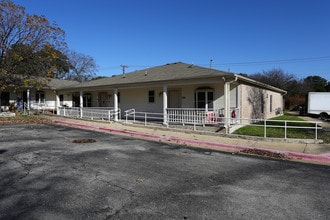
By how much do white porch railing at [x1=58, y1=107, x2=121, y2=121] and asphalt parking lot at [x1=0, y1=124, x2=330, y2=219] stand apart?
36.7 ft

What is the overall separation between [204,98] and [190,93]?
116 cm

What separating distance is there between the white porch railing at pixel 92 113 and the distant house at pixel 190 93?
713 millimetres

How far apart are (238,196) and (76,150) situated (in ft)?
19.9

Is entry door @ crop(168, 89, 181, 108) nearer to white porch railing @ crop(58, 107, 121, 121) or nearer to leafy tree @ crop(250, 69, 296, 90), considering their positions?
white porch railing @ crop(58, 107, 121, 121)

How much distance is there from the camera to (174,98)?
18.9 meters

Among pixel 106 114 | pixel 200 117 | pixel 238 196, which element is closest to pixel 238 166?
pixel 238 196

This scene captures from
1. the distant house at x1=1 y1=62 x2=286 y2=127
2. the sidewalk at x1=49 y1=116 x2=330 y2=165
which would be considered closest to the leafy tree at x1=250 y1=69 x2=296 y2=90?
the distant house at x1=1 y1=62 x2=286 y2=127

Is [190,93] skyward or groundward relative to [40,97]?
groundward

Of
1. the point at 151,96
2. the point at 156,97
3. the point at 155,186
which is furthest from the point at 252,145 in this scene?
the point at 151,96

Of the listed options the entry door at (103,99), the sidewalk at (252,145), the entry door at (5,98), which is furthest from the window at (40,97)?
the sidewalk at (252,145)

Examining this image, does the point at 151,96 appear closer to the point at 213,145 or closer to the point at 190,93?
the point at 190,93

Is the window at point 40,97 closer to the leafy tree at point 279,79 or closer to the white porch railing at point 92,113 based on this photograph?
the white porch railing at point 92,113

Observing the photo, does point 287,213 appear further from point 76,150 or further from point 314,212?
point 76,150

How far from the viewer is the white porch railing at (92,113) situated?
19.9 meters
